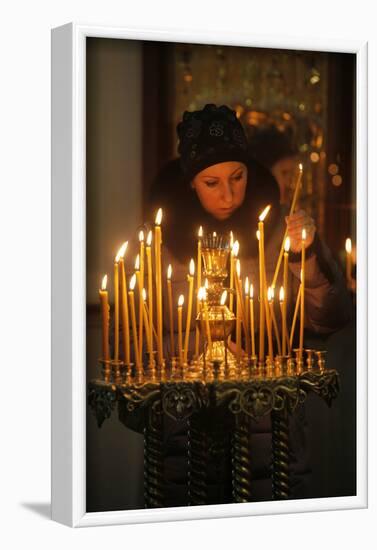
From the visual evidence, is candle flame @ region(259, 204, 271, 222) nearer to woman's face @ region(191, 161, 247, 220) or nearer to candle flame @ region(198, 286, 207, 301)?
woman's face @ region(191, 161, 247, 220)

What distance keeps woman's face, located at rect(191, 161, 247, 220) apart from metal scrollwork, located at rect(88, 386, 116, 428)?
0.65 meters

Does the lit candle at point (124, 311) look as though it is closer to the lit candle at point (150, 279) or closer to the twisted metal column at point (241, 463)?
the lit candle at point (150, 279)

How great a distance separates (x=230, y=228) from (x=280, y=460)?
0.75 metres

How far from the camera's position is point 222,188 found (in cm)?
494

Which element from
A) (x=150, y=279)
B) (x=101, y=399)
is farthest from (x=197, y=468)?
(x=150, y=279)

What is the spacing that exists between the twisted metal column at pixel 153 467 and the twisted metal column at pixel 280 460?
371 millimetres

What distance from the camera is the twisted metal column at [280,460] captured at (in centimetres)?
494

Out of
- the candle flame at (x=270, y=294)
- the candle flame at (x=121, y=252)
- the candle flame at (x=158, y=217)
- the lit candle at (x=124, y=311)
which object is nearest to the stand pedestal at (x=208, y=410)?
the lit candle at (x=124, y=311)

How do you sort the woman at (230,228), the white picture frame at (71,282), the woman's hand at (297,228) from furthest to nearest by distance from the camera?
the woman's hand at (297,228) < the woman at (230,228) < the white picture frame at (71,282)

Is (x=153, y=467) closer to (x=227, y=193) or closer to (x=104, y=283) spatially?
(x=104, y=283)

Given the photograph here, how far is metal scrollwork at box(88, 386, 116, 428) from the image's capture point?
186 inches

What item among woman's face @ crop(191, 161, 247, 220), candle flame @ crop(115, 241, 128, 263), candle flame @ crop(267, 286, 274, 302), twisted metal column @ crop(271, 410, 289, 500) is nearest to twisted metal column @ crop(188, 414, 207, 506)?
twisted metal column @ crop(271, 410, 289, 500)
